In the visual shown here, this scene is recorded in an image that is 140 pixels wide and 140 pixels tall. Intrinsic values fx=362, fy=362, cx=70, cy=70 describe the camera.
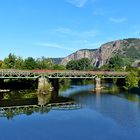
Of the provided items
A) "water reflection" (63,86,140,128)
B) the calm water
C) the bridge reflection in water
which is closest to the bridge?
the bridge reflection in water

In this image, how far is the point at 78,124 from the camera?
53.6 m

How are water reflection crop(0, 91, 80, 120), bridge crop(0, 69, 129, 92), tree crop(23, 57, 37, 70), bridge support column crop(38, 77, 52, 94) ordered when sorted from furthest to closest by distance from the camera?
tree crop(23, 57, 37, 70) → bridge support column crop(38, 77, 52, 94) → bridge crop(0, 69, 129, 92) → water reflection crop(0, 91, 80, 120)

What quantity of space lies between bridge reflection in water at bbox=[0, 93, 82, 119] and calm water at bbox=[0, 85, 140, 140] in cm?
203

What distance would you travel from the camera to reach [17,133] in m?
48.0

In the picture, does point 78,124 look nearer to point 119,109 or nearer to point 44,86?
point 119,109

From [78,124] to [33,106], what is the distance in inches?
838

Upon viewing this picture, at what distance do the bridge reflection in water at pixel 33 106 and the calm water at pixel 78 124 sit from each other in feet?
6.66

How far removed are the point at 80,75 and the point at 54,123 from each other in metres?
61.9

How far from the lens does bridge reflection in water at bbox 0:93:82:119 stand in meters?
65.5

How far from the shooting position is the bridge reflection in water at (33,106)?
6550 centimetres

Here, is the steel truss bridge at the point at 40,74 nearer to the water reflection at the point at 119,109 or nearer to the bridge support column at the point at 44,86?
the bridge support column at the point at 44,86

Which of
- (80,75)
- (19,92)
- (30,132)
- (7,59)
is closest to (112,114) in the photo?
(30,132)

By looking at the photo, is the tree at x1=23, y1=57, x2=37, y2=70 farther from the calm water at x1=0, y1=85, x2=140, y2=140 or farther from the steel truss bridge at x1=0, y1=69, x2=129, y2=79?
the calm water at x1=0, y1=85, x2=140, y2=140

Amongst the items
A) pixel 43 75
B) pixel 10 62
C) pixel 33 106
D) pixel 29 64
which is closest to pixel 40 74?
pixel 43 75
